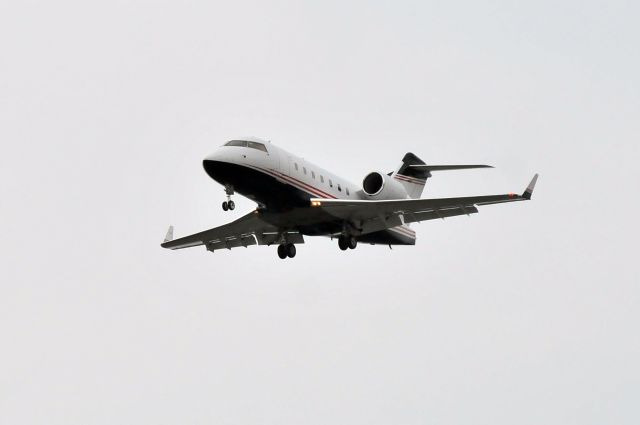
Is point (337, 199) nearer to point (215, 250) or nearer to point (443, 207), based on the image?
point (443, 207)

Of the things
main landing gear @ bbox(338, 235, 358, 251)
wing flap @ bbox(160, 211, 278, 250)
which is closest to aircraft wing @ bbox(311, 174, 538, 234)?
main landing gear @ bbox(338, 235, 358, 251)

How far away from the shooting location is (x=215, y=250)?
4003cm

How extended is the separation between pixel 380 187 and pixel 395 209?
62.3 inches

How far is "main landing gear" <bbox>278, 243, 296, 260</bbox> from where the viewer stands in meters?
36.6

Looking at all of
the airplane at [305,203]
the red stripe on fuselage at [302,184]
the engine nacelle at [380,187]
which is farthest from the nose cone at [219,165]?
the engine nacelle at [380,187]

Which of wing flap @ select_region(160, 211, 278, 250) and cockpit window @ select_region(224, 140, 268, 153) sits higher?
cockpit window @ select_region(224, 140, 268, 153)

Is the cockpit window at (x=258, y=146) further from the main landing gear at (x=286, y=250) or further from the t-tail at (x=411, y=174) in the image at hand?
the t-tail at (x=411, y=174)

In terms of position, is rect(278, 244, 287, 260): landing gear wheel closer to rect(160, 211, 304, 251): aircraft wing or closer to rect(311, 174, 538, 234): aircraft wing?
rect(160, 211, 304, 251): aircraft wing

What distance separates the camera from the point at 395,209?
115 ft

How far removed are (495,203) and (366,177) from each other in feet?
16.6

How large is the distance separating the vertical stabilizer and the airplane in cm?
252

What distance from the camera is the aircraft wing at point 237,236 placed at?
36.9 metres

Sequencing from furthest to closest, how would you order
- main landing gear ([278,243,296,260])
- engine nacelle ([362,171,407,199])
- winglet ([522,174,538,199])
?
main landing gear ([278,243,296,260]) → engine nacelle ([362,171,407,199]) → winglet ([522,174,538,199])

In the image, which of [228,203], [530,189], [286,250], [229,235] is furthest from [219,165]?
[530,189]
